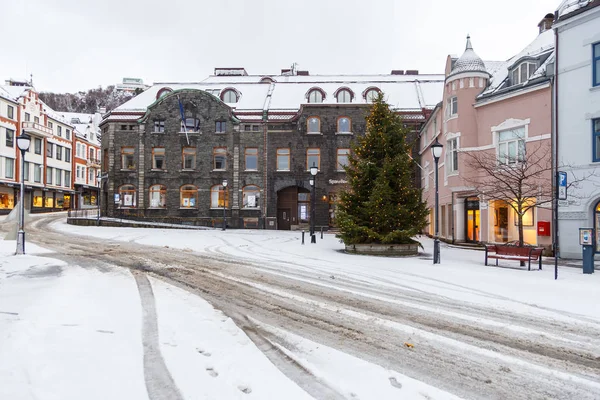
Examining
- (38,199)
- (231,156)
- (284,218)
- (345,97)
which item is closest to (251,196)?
(284,218)

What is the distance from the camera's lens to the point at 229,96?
38.7 meters

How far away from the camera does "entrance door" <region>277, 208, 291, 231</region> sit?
120ft

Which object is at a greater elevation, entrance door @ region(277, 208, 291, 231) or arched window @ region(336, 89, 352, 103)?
arched window @ region(336, 89, 352, 103)

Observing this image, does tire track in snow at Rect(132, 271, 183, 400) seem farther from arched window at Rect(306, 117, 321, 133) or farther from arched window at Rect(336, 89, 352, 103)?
arched window at Rect(336, 89, 352, 103)

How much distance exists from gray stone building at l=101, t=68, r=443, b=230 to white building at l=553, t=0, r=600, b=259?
1845 cm

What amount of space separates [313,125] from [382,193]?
20982 mm

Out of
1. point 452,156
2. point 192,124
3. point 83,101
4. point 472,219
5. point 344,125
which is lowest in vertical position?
point 472,219

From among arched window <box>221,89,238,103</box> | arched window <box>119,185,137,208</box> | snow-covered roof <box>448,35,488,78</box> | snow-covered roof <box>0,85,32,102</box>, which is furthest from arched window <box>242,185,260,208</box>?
snow-covered roof <box>0,85,32,102</box>

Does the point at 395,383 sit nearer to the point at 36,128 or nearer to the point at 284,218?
the point at 284,218

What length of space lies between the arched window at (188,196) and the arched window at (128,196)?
4.35 meters

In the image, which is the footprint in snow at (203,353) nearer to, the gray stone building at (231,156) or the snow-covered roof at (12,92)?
the gray stone building at (231,156)

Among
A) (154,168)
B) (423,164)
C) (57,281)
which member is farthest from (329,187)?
(57,281)

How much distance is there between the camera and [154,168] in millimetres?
36656

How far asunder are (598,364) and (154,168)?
36492 millimetres
